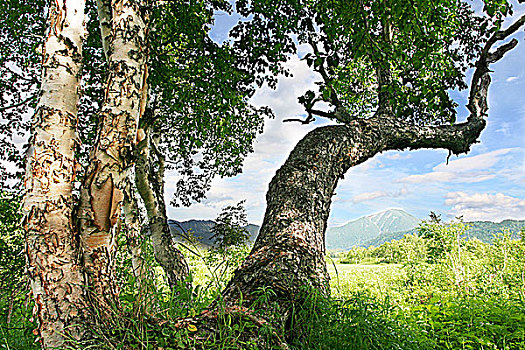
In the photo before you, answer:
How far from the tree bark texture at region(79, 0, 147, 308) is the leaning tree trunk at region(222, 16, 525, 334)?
0.86 meters

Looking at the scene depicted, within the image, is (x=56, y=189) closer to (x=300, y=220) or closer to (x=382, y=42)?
(x=300, y=220)

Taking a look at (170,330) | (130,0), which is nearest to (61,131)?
(130,0)

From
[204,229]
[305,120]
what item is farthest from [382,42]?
[204,229]

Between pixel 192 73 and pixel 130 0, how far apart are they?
3115mm

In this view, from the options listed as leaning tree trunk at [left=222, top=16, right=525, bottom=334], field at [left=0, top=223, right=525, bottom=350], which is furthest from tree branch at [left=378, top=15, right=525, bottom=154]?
field at [left=0, top=223, right=525, bottom=350]

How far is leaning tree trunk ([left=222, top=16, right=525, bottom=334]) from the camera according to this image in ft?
7.36

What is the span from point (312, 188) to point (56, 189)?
7.74 feet

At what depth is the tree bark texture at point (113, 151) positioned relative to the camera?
201 centimetres

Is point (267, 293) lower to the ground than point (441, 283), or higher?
higher

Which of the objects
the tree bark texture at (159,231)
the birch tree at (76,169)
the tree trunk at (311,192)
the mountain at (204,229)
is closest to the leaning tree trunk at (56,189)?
the birch tree at (76,169)

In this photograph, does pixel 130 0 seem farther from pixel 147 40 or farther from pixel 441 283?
pixel 441 283

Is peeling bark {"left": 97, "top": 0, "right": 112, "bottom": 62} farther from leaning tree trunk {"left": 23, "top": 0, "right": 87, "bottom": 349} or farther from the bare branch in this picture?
the bare branch

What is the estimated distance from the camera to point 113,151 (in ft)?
7.02

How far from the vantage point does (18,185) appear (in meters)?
5.38
